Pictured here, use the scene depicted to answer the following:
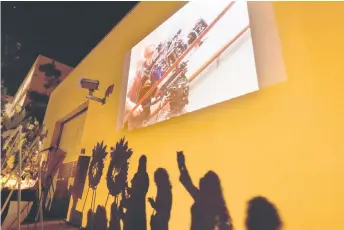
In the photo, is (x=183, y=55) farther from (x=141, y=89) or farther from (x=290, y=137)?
(x=290, y=137)

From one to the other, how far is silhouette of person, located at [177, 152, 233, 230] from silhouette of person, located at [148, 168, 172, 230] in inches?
8.9

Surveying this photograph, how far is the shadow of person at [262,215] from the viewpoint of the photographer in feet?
3.54

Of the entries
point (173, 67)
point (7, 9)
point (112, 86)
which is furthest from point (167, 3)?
point (7, 9)

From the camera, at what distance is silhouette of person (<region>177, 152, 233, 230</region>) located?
1306 millimetres

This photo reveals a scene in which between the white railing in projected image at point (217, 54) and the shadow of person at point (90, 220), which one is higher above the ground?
the white railing in projected image at point (217, 54)

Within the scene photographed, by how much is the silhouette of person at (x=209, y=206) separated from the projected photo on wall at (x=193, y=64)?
0.49 meters

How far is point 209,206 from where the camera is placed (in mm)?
1388

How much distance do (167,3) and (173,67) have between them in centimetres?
85

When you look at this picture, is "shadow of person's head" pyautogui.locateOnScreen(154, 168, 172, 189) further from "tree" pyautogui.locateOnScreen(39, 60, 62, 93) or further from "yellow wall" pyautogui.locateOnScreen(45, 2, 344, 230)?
"tree" pyautogui.locateOnScreen(39, 60, 62, 93)

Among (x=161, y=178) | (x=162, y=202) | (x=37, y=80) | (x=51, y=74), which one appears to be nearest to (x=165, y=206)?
(x=162, y=202)

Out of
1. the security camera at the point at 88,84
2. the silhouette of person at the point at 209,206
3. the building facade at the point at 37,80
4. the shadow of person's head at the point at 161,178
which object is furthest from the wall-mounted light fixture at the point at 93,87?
the building facade at the point at 37,80

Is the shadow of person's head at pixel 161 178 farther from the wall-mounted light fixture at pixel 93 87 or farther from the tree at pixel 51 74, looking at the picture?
the tree at pixel 51 74

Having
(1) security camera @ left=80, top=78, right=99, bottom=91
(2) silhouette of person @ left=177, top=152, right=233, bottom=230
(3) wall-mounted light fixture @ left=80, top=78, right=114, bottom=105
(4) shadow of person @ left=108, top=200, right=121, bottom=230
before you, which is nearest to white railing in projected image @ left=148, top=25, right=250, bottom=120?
(2) silhouette of person @ left=177, top=152, right=233, bottom=230

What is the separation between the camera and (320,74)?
3.52 feet
